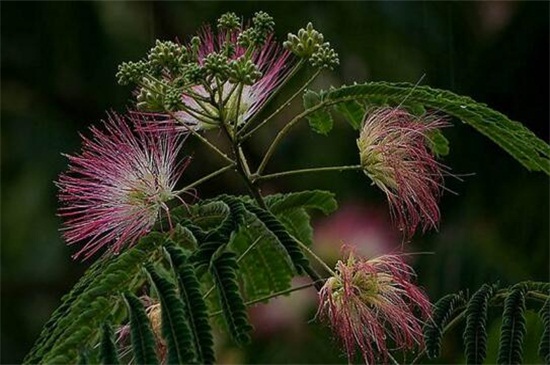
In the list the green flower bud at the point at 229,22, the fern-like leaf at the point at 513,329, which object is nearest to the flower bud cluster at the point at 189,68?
the green flower bud at the point at 229,22

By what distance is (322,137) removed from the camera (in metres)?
3.62

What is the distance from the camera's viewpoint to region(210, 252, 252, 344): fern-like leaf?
121 centimetres

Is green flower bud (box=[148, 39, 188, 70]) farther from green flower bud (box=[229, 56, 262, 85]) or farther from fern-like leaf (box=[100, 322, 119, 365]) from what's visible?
fern-like leaf (box=[100, 322, 119, 365])

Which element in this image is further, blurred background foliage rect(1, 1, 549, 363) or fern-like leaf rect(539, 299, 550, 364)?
blurred background foliage rect(1, 1, 549, 363)

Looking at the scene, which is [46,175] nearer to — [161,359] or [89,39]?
[89,39]

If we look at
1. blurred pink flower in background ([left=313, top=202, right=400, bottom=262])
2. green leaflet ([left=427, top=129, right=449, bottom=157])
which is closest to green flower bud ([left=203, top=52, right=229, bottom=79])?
green leaflet ([left=427, top=129, right=449, bottom=157])

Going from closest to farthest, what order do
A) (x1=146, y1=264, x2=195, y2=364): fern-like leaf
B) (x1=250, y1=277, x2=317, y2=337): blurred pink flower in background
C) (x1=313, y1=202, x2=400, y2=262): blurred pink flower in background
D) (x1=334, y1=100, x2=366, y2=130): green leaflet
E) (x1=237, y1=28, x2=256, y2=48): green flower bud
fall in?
(x1=146, y1=264, x2=195, y2=364): fern-like leaf, (x1=237, y1=28, x2=256, y2=48): green flower bud, (x1=334, y1=100, x2=366, y2=130): green leaflet, (x1=313, y1=202, x2=400, y2=262): blurred pink flower in background, (x1=250, y1=277, x2=317, y2=337): blurred pink flower in background

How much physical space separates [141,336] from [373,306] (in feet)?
1.03

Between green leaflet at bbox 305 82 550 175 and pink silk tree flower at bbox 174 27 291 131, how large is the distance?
3.0 inches

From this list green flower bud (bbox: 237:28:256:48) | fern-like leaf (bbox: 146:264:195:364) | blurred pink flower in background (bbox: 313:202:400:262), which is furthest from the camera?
blurred pink flower in background (bbox: 313:202:400:262)

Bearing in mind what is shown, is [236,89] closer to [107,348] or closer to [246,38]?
[246,38]

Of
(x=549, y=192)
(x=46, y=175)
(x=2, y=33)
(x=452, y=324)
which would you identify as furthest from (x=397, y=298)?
(x=2, y=33)

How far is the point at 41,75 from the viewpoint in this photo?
410cm

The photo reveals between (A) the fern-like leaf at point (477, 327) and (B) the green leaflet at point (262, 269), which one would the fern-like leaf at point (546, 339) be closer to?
(A) the fern-like leaf at point (477, 327)
